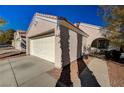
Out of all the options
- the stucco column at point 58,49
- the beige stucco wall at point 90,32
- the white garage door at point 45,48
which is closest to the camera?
the stucco column at point 58,49

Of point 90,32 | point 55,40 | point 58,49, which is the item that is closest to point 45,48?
point 55,40

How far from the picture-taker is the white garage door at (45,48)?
296 inches

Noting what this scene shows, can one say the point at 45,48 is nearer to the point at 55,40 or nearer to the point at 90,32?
the point at 55,40

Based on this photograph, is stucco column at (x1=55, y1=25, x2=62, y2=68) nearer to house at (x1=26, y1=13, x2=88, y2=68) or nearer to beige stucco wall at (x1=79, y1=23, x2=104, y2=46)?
house at (x1=26, y1=13, x2=88, y2=68)

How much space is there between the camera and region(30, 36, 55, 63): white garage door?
7516mm

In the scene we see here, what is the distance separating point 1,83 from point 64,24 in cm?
468

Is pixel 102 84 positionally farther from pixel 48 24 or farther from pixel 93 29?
pixel 93 29

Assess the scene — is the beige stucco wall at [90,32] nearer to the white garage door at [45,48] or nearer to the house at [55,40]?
the house at [55,40]

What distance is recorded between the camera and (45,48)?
8.44m

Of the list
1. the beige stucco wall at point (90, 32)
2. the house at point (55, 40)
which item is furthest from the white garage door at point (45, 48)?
the beige stucco wall at point (90, 32)

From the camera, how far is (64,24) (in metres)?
6.93

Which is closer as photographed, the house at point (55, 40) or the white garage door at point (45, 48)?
the house at point (55, 40)

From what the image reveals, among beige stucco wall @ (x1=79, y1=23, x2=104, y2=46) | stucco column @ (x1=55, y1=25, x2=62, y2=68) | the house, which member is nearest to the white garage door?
the house
